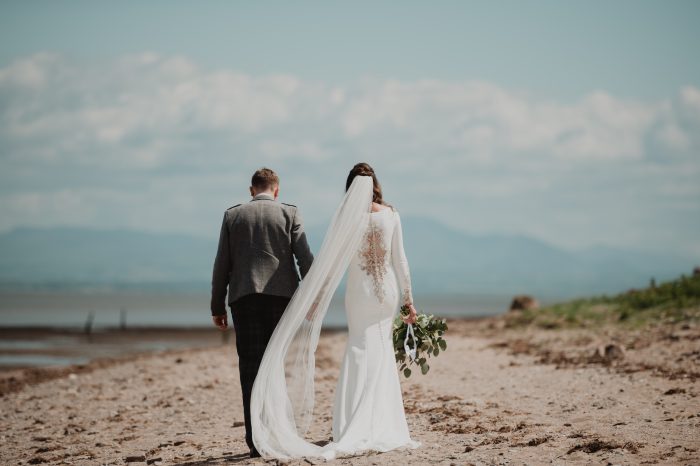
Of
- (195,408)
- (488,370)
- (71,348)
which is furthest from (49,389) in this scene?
(71,348)

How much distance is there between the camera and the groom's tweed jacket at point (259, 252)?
8539mm

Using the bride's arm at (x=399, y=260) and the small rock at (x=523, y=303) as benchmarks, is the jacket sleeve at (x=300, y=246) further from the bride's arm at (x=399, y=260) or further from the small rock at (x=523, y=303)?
the small rock at (x=523, y=303)

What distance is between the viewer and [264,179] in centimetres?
884

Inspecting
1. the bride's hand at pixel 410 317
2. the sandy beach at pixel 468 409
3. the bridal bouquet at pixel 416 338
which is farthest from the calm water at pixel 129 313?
the bride's hand at pixel 410 317

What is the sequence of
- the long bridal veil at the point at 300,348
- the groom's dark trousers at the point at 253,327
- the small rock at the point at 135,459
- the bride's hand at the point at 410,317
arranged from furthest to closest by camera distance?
the small rock at the point at 135,459 → the bride's hand at the point at 410,317 → the groom's dark trousers at the point at 253,327 → the long bridal veil at the point at 300,348

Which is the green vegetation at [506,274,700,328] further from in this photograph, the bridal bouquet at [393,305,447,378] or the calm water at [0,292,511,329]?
the bridal bouquet at [393,305,447,378]

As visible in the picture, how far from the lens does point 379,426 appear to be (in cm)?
855

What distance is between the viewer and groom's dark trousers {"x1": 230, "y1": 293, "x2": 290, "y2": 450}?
8578 millimetres

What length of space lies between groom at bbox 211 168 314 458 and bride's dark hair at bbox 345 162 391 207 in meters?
0.67

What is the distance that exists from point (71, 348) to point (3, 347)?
3376 millimetres

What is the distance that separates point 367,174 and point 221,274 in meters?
1.73

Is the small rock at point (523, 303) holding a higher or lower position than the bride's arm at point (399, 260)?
lower

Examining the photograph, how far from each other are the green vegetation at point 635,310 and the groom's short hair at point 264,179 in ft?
48.9

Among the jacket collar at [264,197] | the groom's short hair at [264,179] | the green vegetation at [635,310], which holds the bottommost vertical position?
the green vegetation at [635,310]
